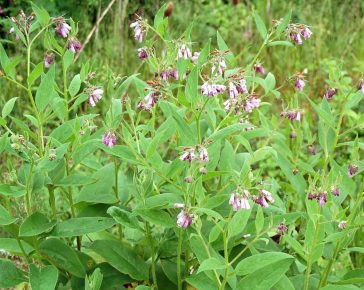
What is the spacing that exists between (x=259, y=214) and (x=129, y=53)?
3.31 metres

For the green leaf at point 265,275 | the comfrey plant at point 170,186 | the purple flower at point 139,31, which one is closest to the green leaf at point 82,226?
the comfrey plant at point 170,186

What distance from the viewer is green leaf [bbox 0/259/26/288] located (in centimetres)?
217

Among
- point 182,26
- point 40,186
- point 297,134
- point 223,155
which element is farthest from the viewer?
point 182,26

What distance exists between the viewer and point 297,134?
2.60 m

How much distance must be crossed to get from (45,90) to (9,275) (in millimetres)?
545

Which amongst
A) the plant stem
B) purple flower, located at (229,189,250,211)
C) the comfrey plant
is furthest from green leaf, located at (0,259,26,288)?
purple flower, located at (229,189,250,211)

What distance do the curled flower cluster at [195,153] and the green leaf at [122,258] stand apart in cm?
56

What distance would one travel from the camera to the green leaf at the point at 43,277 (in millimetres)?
2053

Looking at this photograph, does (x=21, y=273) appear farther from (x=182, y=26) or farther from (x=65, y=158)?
(x=182, y=26)

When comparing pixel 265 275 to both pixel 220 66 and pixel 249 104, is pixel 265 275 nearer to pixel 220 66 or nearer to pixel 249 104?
pixel 249 104

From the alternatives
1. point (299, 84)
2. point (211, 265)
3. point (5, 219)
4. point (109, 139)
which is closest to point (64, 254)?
point (5, 219)

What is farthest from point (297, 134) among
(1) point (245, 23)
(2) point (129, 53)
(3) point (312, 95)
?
(1) point (245, 23)

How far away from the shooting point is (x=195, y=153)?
5.74 ft

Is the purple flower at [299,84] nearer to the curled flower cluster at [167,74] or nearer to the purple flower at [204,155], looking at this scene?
the curled flower cluster at [167,74]
